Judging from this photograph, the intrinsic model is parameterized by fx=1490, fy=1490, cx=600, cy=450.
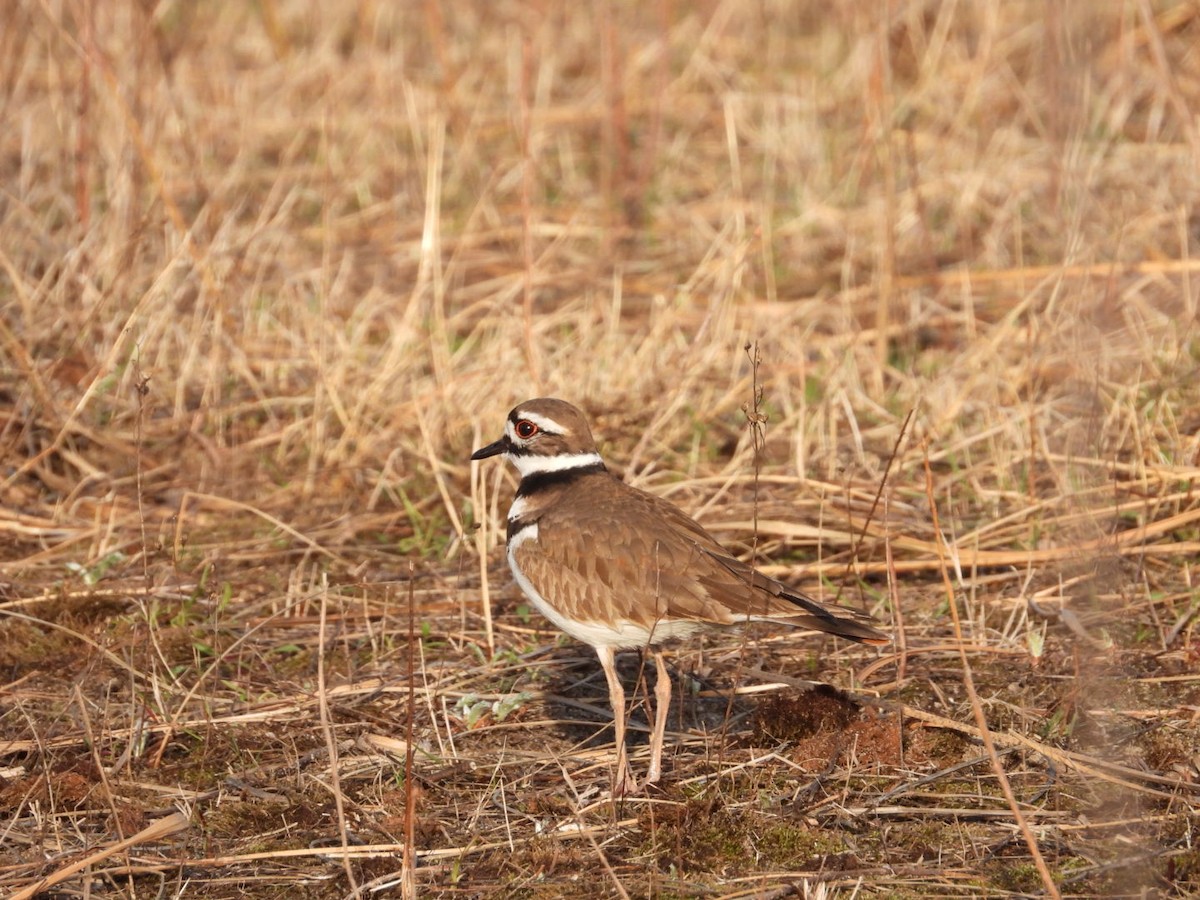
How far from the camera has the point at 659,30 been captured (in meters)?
11.4

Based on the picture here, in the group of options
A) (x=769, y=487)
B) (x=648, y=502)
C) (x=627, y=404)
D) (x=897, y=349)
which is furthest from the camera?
(x=897, y=349)

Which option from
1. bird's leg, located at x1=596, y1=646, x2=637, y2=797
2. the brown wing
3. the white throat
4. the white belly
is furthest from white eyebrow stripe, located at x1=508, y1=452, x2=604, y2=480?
bird's leg, located at x1=596, y1=646, x2=637, y2=797

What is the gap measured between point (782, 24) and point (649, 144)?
2711mm

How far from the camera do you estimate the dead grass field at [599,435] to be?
4141 millimetres

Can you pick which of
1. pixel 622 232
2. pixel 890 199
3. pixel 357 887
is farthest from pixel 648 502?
pixel 622 232

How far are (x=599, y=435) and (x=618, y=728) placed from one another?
7.86 feet

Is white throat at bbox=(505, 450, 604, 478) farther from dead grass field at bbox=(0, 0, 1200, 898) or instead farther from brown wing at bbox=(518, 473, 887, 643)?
dead grass field at bbox=(0, 0, 1200, 898)

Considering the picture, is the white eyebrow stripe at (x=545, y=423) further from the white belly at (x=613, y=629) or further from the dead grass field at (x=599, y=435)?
the dead grass field at (x=599, y=435)

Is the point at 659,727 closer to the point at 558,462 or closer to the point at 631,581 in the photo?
the point at 631,581

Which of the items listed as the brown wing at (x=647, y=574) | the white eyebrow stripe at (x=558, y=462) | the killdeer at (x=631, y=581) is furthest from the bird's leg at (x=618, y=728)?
the white eyebrow stripe at (x=558, y=462)

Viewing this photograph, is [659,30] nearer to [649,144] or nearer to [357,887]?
[649,144]

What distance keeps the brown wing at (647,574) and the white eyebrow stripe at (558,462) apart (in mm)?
242

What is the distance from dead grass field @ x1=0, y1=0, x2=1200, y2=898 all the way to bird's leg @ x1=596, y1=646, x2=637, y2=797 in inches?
3.7

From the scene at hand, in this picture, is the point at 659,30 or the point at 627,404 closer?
the point at 627,404
